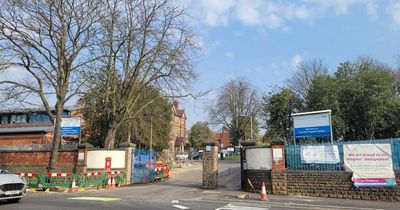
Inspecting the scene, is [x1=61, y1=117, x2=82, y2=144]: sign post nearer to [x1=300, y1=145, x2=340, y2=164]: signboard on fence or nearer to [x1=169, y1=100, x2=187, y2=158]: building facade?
[x1=300, y1=145, x2=340, y2=164]: signboard on fence

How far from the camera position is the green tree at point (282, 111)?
43.5 m

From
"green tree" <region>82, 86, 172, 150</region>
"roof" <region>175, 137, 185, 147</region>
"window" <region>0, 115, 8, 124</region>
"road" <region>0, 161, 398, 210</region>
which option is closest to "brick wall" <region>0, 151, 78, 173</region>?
"road" <region>0, 161, 398, 210</region>

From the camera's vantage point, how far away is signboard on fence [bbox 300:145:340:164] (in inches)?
738

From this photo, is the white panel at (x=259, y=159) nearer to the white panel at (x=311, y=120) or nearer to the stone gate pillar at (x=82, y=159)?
the white panel at (x=311, y=120)

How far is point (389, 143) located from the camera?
58.4 feet

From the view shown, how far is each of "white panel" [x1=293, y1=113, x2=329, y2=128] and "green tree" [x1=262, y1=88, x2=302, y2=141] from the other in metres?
22.5

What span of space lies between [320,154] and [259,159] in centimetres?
310

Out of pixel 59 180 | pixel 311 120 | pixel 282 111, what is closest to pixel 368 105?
pixel 282 111

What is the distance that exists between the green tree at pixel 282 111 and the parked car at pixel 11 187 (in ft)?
107

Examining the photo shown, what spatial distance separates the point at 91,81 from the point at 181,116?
8599cm

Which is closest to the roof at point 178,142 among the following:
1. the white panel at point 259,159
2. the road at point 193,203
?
the white panel at point 259,159

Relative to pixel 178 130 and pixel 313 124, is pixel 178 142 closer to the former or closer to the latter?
pixel 178 130

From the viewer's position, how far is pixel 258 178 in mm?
20531

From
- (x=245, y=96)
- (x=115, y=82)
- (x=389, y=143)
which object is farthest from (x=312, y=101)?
(x=245, y=96)
